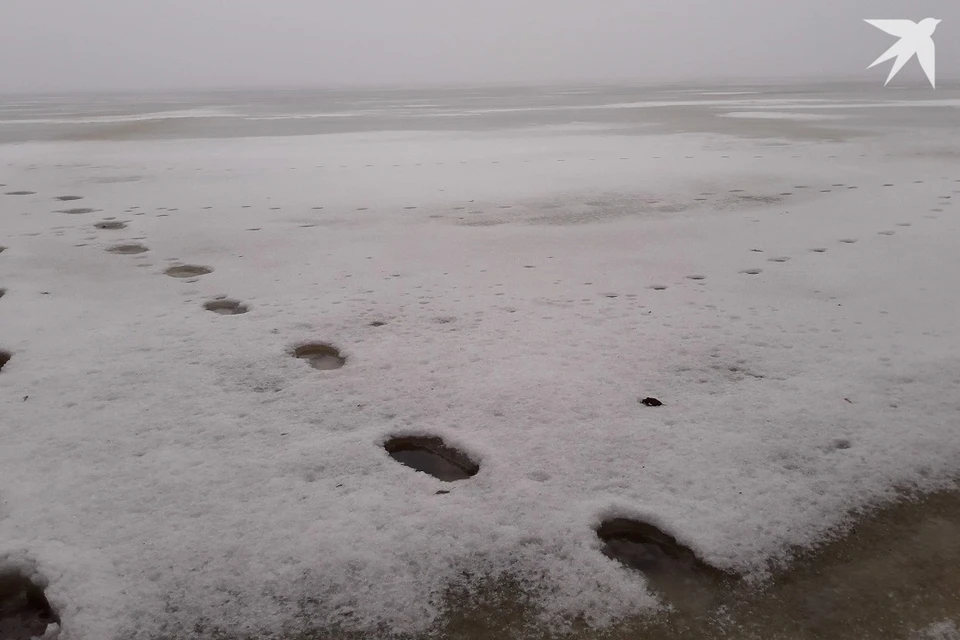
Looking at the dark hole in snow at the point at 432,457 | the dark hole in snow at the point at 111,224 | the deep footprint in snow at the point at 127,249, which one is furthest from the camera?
the dark hole in snow at the point at 111,224

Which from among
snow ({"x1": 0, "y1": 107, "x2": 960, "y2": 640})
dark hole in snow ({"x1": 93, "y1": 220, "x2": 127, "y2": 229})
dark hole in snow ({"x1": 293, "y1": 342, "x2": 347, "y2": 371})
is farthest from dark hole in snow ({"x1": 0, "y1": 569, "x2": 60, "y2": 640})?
dark hole in snow ({"x1": 93, "y1": 220, "x2": 127, "y2": 229})

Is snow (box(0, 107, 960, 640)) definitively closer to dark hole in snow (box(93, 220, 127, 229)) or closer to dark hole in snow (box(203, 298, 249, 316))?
dark hole in snow (box(203, 298, 249, 316))

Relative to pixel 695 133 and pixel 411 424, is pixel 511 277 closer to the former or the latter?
pixel 411 424

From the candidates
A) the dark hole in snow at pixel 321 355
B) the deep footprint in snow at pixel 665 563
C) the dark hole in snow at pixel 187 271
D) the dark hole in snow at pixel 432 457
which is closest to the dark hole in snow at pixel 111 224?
the dark hole in snow at pixel 187 271

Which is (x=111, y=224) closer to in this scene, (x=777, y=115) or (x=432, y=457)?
(x=432, y=457)

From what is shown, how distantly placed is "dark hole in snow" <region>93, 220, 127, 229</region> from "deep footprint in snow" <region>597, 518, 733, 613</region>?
490 cm

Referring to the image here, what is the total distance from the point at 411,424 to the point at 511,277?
1.80 m

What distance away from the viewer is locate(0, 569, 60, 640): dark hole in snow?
1.57 metres

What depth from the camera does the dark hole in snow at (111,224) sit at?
5.30 meters

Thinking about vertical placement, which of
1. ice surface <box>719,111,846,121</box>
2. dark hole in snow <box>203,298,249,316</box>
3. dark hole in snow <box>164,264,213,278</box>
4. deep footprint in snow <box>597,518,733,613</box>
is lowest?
→ deep footprint in snow <box>597,518,733,613</box>

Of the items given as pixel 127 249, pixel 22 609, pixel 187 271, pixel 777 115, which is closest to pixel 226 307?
pixel 187 271

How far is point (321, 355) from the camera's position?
2.98 meters

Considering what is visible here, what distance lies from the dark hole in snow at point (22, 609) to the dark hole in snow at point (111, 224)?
4204mm

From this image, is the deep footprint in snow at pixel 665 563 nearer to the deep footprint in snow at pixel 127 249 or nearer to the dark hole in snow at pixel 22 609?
the dark hole in snow at pixel 22 609
